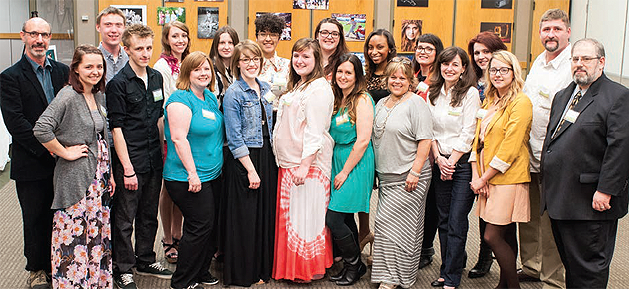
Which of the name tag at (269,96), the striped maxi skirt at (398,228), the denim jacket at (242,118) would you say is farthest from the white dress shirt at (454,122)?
the denim jacket at (242,118)

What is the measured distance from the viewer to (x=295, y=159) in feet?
12.1

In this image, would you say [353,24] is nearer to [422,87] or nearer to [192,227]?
[422,87]

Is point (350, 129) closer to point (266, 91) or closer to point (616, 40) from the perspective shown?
point (266, 91)

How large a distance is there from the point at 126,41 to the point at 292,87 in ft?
3.52

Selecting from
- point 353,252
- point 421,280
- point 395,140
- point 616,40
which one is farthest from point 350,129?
point 616,40

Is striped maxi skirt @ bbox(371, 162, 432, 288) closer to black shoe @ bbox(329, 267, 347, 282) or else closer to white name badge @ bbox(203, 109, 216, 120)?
black shoe @ bbox(329, 267, 347, 282)

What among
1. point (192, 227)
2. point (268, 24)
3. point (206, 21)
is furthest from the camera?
point (206, 21)

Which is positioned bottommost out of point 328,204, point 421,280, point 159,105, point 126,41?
point 421,280

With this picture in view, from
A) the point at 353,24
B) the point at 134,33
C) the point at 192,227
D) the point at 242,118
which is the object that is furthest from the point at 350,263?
the point at 353,24

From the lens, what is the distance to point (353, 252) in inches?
151

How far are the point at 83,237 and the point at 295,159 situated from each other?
4.36 feet

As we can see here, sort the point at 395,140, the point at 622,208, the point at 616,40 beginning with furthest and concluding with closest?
the point at 616,40
the point at 395,140
the point at 622,208

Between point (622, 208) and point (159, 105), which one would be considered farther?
point (159, 105)

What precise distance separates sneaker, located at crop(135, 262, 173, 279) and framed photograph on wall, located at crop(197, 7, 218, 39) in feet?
14.1
